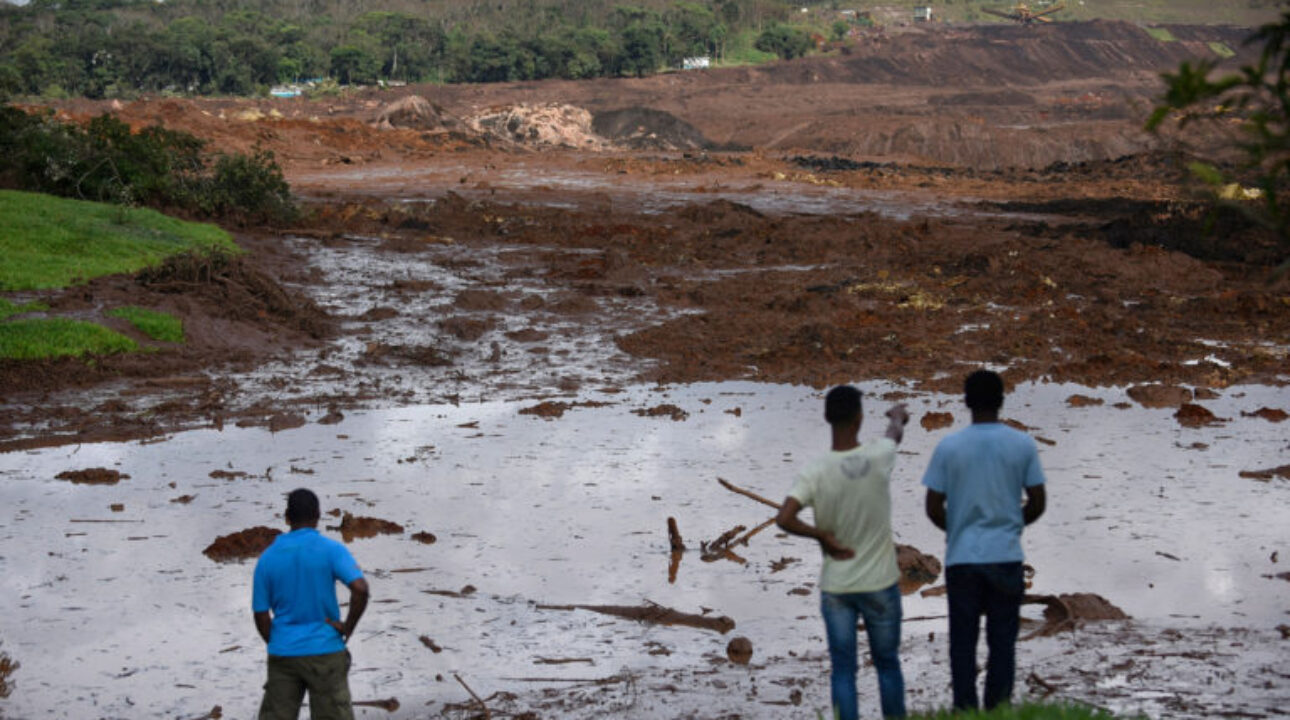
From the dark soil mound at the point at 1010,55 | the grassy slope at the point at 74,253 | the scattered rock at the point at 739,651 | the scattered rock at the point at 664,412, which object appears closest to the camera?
the scattered rock at the point at 739,651

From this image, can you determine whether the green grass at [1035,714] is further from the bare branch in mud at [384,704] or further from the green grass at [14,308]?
the green grass at [14,308]

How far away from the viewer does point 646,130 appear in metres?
61.2

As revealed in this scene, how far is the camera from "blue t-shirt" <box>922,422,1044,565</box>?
6.44 metres

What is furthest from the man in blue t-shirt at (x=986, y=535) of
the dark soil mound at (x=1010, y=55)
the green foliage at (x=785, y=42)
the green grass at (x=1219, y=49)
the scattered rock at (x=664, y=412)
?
the green foliage at (x=785, y=42)

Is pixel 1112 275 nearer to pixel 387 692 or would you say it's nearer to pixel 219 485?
pixel 219 485

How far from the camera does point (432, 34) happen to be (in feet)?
317

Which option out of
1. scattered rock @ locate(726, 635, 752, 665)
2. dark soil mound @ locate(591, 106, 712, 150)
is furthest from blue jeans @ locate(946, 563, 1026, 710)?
dark soil mound @ locate(591, 106, 712, 150)

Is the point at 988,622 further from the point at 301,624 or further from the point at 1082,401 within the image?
the point at 1082,401

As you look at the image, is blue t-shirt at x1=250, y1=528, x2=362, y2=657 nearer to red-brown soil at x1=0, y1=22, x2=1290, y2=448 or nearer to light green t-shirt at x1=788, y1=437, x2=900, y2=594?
light green t-shirt at x1=788, y1=437, x2=900, y2=594

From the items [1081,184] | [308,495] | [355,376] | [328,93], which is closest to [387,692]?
[308,495]

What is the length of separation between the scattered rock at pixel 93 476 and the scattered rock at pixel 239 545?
237cm

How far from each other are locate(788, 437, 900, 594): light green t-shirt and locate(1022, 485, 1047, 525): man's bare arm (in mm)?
710

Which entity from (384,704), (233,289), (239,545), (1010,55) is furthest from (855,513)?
(1010,55)

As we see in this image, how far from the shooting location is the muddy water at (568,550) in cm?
812
